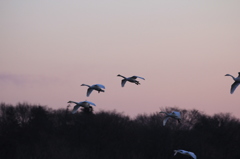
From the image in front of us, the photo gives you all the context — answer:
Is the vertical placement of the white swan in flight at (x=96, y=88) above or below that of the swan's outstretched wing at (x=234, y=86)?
above

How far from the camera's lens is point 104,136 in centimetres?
11975

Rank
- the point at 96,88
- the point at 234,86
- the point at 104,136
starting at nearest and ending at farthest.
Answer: the point at 234,86 < the point at 96,88 < the point at 104,136

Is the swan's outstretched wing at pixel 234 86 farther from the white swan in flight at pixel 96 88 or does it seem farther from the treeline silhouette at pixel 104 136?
the treeline silhouette at pixel 104 136

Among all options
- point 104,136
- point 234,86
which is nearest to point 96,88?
point 234,86

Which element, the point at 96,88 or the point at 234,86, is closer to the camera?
the point at 234,86

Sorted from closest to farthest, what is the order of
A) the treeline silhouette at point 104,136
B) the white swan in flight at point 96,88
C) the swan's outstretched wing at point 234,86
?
1. the white swan in flight at point 96,88
2. the swan's outstretched wing at point 234,86
3. the treeline silhouette at point 104,136

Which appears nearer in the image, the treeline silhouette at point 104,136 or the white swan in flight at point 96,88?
the white swan in flight at point 96,88

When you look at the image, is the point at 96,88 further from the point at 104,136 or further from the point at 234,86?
the point at 104,136

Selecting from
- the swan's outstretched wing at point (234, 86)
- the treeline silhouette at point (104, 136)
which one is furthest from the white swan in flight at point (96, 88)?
the treeline silhouette at point (104, 136)

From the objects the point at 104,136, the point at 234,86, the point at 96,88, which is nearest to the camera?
the point at 234,86

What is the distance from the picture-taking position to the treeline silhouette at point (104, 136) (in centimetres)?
11181

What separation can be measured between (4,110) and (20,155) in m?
31.6

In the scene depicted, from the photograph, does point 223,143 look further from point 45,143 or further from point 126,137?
point 45,143

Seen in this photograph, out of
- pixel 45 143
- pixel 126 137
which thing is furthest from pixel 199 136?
pixel 45 143
